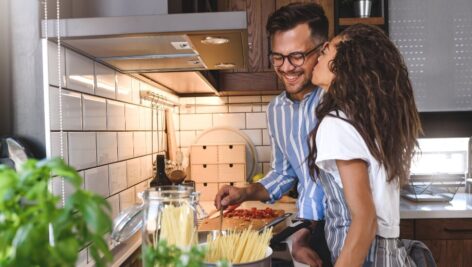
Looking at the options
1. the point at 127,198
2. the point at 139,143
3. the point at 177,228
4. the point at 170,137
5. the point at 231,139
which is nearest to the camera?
the point at 177,228

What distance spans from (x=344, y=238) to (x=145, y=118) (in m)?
1.00

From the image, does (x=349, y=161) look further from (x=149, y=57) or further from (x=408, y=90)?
(x=149, y=57)

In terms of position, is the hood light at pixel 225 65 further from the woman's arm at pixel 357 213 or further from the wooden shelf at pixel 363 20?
the wooden shelf at pixel 363 20

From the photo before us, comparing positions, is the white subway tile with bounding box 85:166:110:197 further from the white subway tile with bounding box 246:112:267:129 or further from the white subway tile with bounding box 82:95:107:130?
the white subway tile with bounding box 246:112:267:129

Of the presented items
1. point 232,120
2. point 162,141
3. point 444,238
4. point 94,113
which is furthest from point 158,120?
point 444,238

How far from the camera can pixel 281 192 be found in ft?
5.48

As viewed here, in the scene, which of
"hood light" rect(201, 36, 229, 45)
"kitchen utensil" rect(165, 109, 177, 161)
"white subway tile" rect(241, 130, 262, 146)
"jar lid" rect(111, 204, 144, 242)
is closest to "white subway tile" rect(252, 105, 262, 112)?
"white subway tile" rect(241, 130, 262, 146)

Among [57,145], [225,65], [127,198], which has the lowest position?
[127,198]

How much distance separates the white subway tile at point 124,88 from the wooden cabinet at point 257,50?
704 millimetres

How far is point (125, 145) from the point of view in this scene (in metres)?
1.48

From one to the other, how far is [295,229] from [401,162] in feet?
1.26

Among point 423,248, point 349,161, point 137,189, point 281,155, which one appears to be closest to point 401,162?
point 349,161

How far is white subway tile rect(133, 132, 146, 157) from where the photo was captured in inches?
63.5

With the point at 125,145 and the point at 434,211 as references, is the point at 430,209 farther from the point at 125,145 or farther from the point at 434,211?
the point at 125,145
